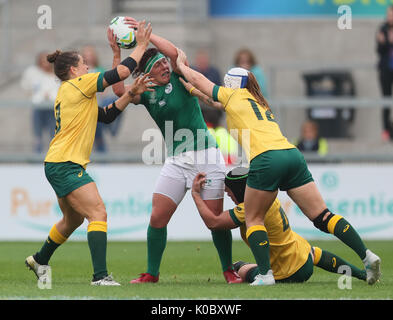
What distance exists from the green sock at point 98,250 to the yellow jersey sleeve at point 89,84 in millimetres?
1256

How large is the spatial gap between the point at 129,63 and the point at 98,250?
1695 millimetres

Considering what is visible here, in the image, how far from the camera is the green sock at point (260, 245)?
8.10m

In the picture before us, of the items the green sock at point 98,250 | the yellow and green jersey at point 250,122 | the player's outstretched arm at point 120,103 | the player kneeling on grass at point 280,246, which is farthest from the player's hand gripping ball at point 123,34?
the green sock at point 98,250

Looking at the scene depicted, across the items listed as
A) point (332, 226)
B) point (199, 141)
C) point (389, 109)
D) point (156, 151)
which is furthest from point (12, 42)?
point (332, 226)

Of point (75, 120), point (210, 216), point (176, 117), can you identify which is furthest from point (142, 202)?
point (75, 120)

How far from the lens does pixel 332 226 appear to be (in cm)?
833

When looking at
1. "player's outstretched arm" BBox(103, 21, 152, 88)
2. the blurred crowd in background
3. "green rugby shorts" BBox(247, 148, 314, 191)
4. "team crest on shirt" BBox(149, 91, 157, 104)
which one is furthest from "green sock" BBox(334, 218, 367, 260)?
the blurred crowd in background

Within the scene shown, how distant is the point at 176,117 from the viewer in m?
9.14

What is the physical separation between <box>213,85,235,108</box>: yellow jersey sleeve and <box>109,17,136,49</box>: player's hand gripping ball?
3.53ft

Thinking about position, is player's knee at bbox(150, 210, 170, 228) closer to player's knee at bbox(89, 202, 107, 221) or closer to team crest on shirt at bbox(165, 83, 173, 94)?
player's knee at bbox(89, 202, 107, 221)

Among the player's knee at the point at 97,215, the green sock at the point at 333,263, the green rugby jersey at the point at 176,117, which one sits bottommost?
the green sock at the point at 333,263

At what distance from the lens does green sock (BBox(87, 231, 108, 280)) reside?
324 inches

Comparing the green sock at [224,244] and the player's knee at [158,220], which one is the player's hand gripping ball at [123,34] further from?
the green sock at [224,244]

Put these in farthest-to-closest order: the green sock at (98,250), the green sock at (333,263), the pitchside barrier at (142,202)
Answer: the pitchside barrier at (142,202), the green sock at (333,263), the green sock at (98,250)
